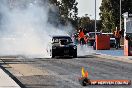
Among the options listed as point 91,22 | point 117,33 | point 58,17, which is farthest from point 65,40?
point 91,22

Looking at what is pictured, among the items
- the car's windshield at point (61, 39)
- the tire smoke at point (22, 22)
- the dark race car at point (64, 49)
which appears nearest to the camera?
the dark race car at point (64, 49)

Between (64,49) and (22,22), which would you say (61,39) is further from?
(22,22)

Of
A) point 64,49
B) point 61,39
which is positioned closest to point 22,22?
point 61,39

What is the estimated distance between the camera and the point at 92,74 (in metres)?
20.8

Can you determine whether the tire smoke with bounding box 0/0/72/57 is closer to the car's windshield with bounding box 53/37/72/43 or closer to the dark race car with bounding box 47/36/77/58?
the car's windshield with bounding box 53/37/72/43

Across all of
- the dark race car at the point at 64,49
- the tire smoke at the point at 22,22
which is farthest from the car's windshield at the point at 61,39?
the tire smoke at the point at 22,22

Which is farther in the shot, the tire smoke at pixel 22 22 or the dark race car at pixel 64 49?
the tire smoke at pixel 22 22

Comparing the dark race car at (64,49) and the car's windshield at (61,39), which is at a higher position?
the car's windshield at (61,39)

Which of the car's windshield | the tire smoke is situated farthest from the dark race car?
the tire smoke

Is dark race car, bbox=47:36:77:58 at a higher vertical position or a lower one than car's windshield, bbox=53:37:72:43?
lower

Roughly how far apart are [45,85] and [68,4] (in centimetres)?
9348

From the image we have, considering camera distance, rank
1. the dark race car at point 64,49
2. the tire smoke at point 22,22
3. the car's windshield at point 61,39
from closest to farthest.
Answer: the dark race car at point 64,49 → the car's windshield at point 61,39 → the tire smoke at point 22,22

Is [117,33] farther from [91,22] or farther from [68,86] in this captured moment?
[91,22]

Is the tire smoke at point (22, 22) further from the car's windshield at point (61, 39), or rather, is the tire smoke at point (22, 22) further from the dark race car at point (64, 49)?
the dark race car at point (64, 49)
